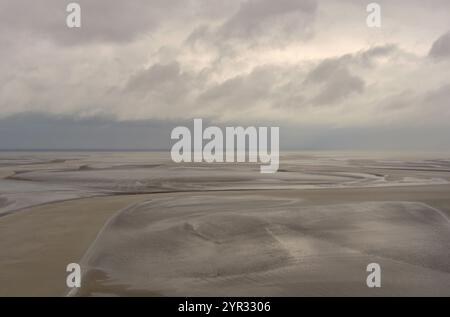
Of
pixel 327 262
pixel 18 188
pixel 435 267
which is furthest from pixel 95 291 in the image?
pixel 18 188

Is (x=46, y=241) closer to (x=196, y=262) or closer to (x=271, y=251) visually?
(x=196, y=262)

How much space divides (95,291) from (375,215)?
386 inches

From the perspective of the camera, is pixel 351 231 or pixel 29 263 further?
pixel 351 231

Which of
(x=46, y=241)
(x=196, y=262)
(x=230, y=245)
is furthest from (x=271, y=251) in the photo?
(x=46, y=241)

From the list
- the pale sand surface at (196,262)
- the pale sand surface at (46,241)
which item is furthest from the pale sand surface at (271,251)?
the pale sand surface at (46,241)

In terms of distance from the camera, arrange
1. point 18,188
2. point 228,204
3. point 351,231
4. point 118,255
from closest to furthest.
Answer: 1. point 118,255
2. point 351,231
3. point 228,204
4. point 18,188

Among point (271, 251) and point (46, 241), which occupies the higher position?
point (46, 241)

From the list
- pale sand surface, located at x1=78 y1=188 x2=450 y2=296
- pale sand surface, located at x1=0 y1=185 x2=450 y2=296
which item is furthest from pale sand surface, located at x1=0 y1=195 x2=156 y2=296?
pale sand surface, located at x1=78 y1=188 x2=450 y2=296

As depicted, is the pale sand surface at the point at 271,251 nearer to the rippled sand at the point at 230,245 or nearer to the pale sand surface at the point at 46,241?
the rippled sand at the point at 230,245

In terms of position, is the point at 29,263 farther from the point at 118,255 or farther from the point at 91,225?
the point at 91,225

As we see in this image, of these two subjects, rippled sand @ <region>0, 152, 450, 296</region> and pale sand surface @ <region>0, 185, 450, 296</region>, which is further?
rippled sand @ <region>0, 152, 450, 296</region>

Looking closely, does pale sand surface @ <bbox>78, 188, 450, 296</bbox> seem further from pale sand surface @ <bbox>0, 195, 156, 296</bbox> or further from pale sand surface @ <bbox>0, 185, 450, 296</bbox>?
pale sand surface @ <bbox>0, 195, 156, 296</bbox>

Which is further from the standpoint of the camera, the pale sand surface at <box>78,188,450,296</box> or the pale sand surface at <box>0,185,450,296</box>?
the pale sand surface at <box>78,188,450,296</box>

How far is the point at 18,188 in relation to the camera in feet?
76.2
